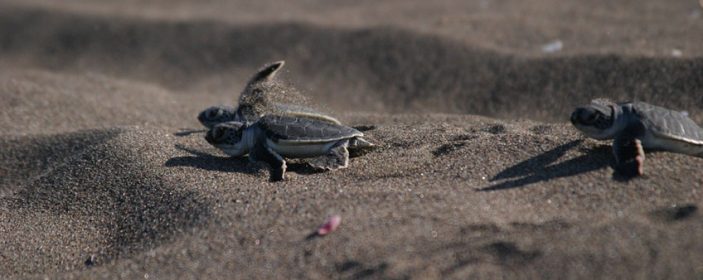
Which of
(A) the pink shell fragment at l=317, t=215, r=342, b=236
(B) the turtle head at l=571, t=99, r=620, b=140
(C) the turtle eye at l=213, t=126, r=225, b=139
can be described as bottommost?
(A) the pink shell fragment at l=317, t=215, r=342, b=236

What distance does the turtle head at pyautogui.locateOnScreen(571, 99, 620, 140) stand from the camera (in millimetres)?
2830

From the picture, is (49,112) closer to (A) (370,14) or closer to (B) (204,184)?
(B) (204,184)

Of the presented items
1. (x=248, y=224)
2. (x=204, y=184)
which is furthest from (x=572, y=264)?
(x=204, y=184)

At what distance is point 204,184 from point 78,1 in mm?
5344

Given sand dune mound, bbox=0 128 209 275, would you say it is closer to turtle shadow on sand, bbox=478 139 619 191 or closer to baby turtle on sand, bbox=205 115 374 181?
baby turtle on sand, bbox=205 115 374 181

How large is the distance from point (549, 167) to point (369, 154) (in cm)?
87

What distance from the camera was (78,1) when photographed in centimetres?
749

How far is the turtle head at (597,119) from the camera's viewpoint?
283 cm

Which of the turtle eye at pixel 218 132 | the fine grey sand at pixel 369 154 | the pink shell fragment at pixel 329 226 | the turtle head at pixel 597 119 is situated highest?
the turtle head at pixel 597 119

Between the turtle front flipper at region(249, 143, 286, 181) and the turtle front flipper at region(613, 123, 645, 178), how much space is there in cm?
140

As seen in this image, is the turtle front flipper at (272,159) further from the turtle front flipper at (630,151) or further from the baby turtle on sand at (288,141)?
the turtle front flipper at (630,151)

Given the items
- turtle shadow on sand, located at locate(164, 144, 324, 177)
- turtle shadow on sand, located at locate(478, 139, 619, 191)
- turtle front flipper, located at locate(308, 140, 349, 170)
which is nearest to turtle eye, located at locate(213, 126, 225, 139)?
turtle shadow on sand, located at locate(164, 144, 324, 177)

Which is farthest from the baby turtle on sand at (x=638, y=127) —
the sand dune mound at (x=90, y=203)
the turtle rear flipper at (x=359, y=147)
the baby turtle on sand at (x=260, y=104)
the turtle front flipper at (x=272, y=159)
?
the sand dune mound at (x=90, y=203)

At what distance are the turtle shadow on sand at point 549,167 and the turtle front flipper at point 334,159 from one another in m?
0.67
